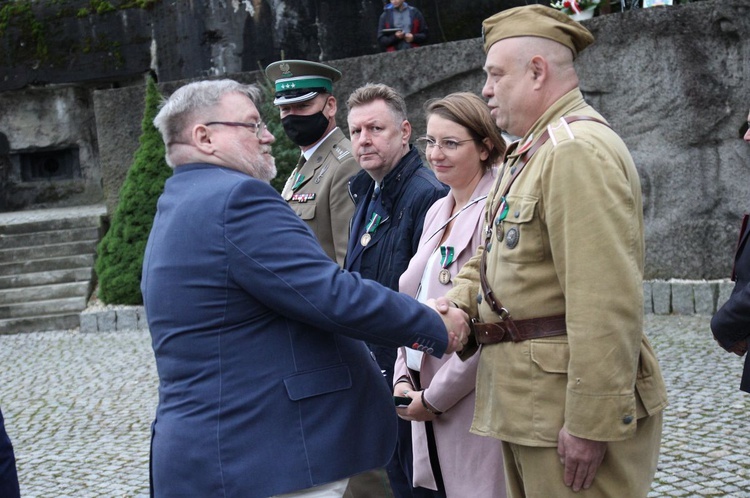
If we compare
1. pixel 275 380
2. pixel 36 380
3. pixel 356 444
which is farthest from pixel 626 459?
pixel 36 380

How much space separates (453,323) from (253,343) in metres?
0.60

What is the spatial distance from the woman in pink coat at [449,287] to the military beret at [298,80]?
3.70ft

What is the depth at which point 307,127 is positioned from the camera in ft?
14.6

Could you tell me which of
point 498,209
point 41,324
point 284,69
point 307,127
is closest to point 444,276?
point 498,209

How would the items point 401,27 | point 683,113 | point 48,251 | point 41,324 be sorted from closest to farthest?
point 683,113, point 41,324, point 401,27, point 48,251

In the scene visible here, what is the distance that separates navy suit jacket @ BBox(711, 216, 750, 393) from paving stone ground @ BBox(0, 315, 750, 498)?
1.22m

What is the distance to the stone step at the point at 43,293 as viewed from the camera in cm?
1106

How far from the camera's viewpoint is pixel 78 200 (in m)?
15.7

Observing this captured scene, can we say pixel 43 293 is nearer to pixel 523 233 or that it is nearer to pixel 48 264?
pixel 48 264

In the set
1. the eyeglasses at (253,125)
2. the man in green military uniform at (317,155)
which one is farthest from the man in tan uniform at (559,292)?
the man in green military uniform at (317,155)

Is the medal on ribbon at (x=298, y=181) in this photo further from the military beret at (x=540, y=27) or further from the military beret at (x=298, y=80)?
the military beret at (x=540, y=27)

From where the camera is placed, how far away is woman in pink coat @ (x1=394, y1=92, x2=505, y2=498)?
2977 millimetres

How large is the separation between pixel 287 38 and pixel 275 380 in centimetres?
1088

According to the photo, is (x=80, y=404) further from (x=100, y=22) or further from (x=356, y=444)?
(x=100, y=22)
